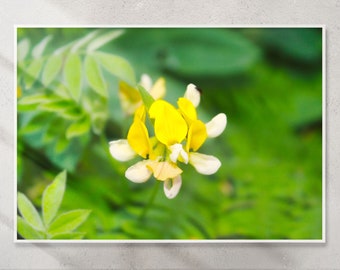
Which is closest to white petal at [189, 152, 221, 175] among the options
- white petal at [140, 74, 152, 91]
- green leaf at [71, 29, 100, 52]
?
white petal at [140, 74, 152, 91]

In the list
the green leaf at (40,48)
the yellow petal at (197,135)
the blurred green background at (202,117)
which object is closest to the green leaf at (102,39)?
the blurred green background at (202,117)

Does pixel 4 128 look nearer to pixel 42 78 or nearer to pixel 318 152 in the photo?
pixel 42 78

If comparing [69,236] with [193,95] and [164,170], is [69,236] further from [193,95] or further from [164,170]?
[193,95]

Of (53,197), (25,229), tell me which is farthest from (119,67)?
(25,229)

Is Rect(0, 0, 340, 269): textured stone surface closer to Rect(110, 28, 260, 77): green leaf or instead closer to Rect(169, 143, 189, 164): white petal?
Rect(110, 28, 260, 77): green leaf

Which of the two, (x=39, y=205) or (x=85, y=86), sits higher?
(x=85, y=86)

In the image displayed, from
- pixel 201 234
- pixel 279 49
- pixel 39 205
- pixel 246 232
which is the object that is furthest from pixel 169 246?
pixel 279 49

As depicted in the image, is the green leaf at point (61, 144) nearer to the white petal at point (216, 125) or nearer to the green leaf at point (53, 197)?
the green leaf at point (53, 197)
